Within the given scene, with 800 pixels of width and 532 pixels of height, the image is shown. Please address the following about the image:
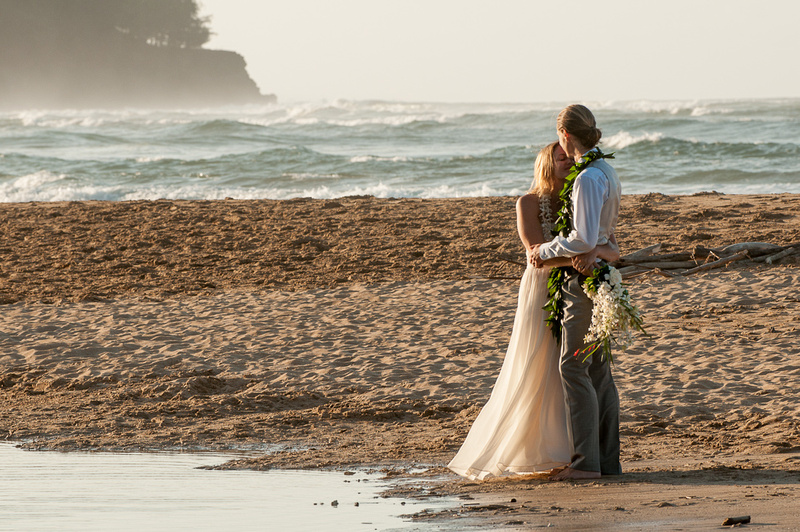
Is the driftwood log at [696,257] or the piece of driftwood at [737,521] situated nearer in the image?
the piece of driftwood at [737,521]

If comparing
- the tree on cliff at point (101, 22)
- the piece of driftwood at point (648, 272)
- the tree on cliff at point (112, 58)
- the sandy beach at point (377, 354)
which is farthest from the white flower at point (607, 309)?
the tree on cliff at point (101, 22)

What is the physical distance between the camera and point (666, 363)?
6.84 meters

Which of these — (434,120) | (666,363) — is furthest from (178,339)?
(434,120)

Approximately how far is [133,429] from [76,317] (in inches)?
124

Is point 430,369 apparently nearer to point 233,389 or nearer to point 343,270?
point 233,389

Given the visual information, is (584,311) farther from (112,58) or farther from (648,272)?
(112,58)

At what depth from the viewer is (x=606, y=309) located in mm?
4184

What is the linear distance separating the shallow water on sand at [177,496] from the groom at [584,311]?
73 centimetres

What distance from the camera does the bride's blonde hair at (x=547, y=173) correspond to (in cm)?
443

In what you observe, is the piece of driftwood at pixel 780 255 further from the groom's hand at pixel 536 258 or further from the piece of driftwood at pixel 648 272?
the groom's hand at pixel 536 258

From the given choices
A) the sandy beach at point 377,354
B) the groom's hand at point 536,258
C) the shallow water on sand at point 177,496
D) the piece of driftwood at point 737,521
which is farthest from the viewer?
the sandy beach at point 377,354

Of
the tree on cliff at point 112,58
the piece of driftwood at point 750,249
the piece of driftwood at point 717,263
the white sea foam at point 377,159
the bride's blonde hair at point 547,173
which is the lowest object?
the piece of driftwood at point 717,263

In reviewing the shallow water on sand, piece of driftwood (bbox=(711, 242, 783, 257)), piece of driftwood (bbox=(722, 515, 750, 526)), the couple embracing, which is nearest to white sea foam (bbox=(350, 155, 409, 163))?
piece of driftwood (bbox=(711, 242, 783, 257))

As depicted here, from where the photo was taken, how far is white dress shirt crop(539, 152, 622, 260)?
4184 mm
